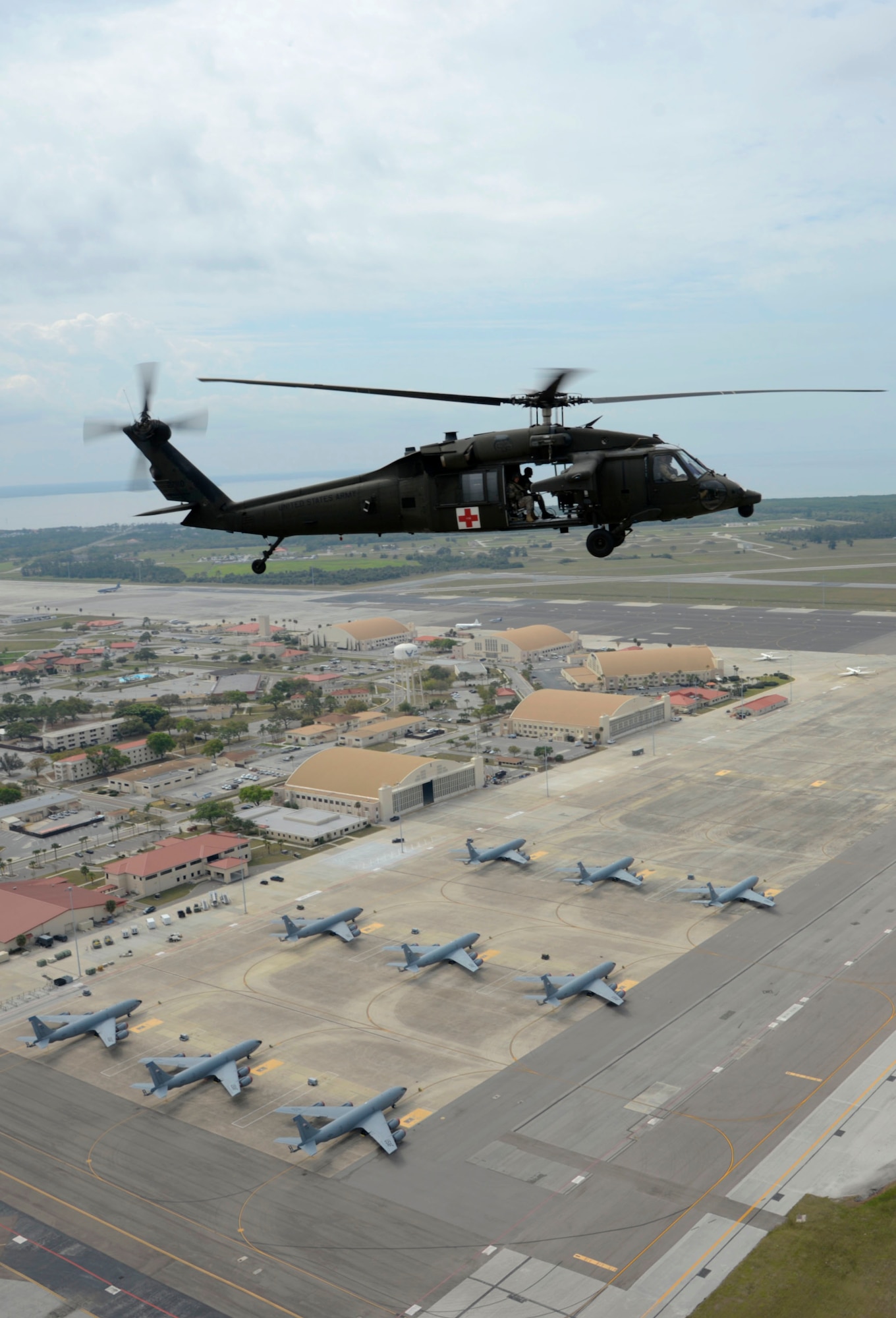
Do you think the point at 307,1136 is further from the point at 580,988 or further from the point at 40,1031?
the point at 40,1031

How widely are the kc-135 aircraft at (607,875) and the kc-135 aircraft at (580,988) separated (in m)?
16.0

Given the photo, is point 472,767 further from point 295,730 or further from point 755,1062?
point 755,1062

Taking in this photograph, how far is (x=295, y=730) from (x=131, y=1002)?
76.6 meters

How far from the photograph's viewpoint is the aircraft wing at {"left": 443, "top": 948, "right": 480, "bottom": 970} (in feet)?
230

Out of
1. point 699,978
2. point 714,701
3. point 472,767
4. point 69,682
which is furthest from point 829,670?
point 69,682

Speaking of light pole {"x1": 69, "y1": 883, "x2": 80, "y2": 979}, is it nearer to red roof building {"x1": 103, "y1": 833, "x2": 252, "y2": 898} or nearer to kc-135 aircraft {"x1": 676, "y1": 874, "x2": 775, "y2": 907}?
red roof building {"x1": 103, "y1": 833, "x2": 252, "y2": 898}

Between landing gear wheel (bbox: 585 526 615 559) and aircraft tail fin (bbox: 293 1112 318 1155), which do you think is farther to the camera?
aircraft tail fin (bbox: 293 1112 318 1155)

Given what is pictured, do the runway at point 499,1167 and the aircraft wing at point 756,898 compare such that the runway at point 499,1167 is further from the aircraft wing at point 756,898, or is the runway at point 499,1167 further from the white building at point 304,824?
the white building at point 304,824

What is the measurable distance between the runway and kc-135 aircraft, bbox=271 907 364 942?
62.7 feet

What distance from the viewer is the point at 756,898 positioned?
257 feet

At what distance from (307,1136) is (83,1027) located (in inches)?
751

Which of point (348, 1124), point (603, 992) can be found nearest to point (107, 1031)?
point (348, 1124)

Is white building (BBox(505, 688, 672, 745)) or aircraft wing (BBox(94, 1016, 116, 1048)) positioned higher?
white building (BBox(505, 688, 672, 745))

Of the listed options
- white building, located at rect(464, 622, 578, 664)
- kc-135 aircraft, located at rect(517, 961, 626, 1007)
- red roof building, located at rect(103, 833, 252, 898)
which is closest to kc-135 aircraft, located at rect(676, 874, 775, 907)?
kc-135 aircraft, located at rect(517, 961, 626, 1007)
